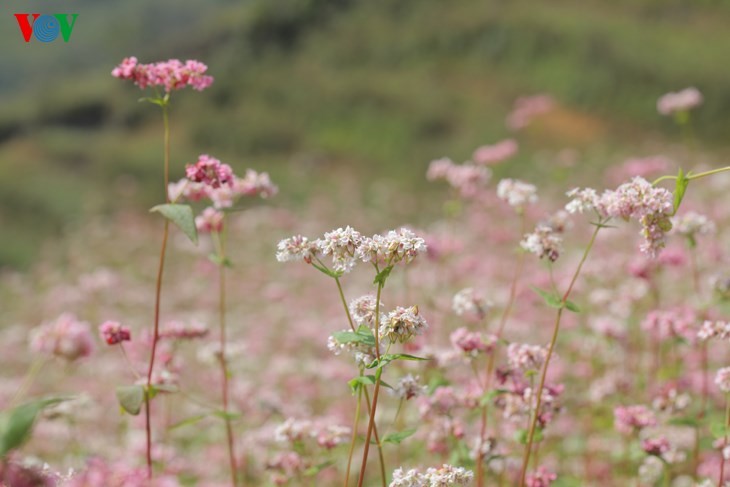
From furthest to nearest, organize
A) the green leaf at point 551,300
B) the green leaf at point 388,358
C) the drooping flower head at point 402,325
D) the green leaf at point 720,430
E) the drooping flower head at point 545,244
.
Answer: the drooping flower head at point 545,244 → the green leaf at point 720,430 → the green leaf at point 551,300 → the drooping flower head at point 402,325 → the green leaf at point 388,358

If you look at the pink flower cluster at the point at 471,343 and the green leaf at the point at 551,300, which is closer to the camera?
the green leaf at the point at 551,300

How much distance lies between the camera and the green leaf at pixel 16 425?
2.01 metres

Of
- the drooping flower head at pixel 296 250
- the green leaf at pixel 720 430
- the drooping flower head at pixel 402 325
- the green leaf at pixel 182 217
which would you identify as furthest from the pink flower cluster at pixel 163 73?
the green leaf at pixel 720 430

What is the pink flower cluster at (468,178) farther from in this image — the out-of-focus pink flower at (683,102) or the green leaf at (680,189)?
the out-of-focus pink flower at (683,102)

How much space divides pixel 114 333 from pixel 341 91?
35659 mm

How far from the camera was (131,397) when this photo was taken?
9.57 feet

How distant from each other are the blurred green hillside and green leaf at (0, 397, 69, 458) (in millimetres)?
23233

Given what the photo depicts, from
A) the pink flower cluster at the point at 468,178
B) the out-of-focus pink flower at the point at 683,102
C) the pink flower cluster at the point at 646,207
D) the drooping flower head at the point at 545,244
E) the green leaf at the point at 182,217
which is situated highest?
the out-of-focus pink flower at the point at 683,102

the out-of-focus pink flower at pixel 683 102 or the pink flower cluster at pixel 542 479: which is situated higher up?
the out-of-focus pink flower at pixel 683 102

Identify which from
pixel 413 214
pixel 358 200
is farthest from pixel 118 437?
pixel 358 200

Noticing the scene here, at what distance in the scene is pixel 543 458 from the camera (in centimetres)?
569

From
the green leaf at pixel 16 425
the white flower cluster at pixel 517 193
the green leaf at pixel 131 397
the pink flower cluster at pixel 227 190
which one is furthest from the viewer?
the white flower cluster at pixel 517 193

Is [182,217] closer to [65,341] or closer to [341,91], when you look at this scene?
[65,341]

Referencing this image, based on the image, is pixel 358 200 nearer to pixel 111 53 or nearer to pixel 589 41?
pixel 589 41
